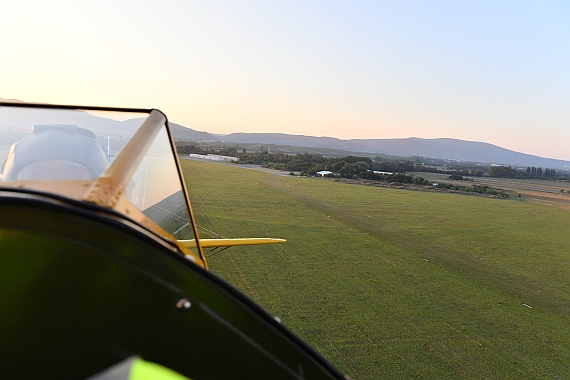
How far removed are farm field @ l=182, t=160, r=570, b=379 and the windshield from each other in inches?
164

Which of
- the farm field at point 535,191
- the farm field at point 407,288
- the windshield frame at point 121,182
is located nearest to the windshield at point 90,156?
the windshield frame at point 121,182

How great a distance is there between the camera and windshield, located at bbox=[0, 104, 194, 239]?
1202 mm

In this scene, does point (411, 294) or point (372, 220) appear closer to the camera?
point (411, 294)

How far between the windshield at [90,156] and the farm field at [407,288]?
418 centimetres

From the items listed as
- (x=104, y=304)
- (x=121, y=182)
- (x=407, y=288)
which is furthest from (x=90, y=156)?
(x=407, y=288)

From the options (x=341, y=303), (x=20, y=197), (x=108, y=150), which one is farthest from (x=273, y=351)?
(x=341, y=303)

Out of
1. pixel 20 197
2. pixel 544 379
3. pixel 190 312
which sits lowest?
pixel 544 379

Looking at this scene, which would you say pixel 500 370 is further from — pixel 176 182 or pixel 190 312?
pixel 190 312

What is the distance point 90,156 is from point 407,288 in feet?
27.6

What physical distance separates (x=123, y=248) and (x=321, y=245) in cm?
1129

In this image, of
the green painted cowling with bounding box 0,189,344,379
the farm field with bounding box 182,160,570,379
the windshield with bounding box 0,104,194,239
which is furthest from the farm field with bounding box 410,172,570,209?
the green painted cowling with bounding box 0,189,344,379

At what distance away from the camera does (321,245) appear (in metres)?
11.9

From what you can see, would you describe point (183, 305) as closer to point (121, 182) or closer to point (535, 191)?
point (121, 182)

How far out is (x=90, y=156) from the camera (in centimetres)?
144
